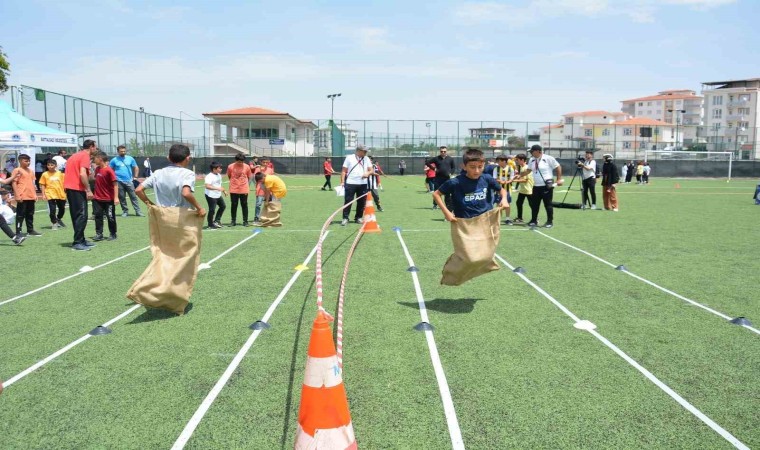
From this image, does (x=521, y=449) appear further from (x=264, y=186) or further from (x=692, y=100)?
(x=692, y=100)

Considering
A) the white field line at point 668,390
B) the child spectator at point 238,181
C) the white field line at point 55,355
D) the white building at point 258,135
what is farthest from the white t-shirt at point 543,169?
the white building at point 258,135

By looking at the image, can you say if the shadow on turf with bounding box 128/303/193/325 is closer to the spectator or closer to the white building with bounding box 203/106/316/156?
the spectator

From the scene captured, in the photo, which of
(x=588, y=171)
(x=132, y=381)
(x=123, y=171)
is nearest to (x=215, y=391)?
(x=132, y=381)

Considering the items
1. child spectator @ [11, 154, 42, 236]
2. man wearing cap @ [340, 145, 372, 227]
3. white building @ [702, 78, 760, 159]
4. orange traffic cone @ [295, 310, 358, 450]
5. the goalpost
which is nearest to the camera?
orange traffic cone @ [295, 310, 358, 450]

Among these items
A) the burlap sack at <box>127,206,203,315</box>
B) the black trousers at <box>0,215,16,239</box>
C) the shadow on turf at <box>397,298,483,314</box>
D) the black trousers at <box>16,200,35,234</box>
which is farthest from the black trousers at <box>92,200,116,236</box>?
the shadow on turf at <box>397,298,483,314</box>

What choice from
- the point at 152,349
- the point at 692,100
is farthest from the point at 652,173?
the point at 692,100

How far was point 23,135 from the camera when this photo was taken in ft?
59.7

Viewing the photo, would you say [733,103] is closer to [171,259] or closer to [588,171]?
[588,171]

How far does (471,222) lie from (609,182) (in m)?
12.9

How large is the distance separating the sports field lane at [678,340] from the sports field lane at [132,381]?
3.52 meters

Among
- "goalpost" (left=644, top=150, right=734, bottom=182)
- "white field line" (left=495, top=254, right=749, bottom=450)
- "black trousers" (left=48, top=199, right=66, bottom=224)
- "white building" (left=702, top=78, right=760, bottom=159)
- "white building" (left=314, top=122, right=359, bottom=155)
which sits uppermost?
"white building" (left=702, top=78, right=760, bottom=159)

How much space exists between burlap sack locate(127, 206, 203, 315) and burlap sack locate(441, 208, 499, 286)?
2779mm

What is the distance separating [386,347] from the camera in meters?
5.29

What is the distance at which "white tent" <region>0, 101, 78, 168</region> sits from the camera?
58.6 feet
